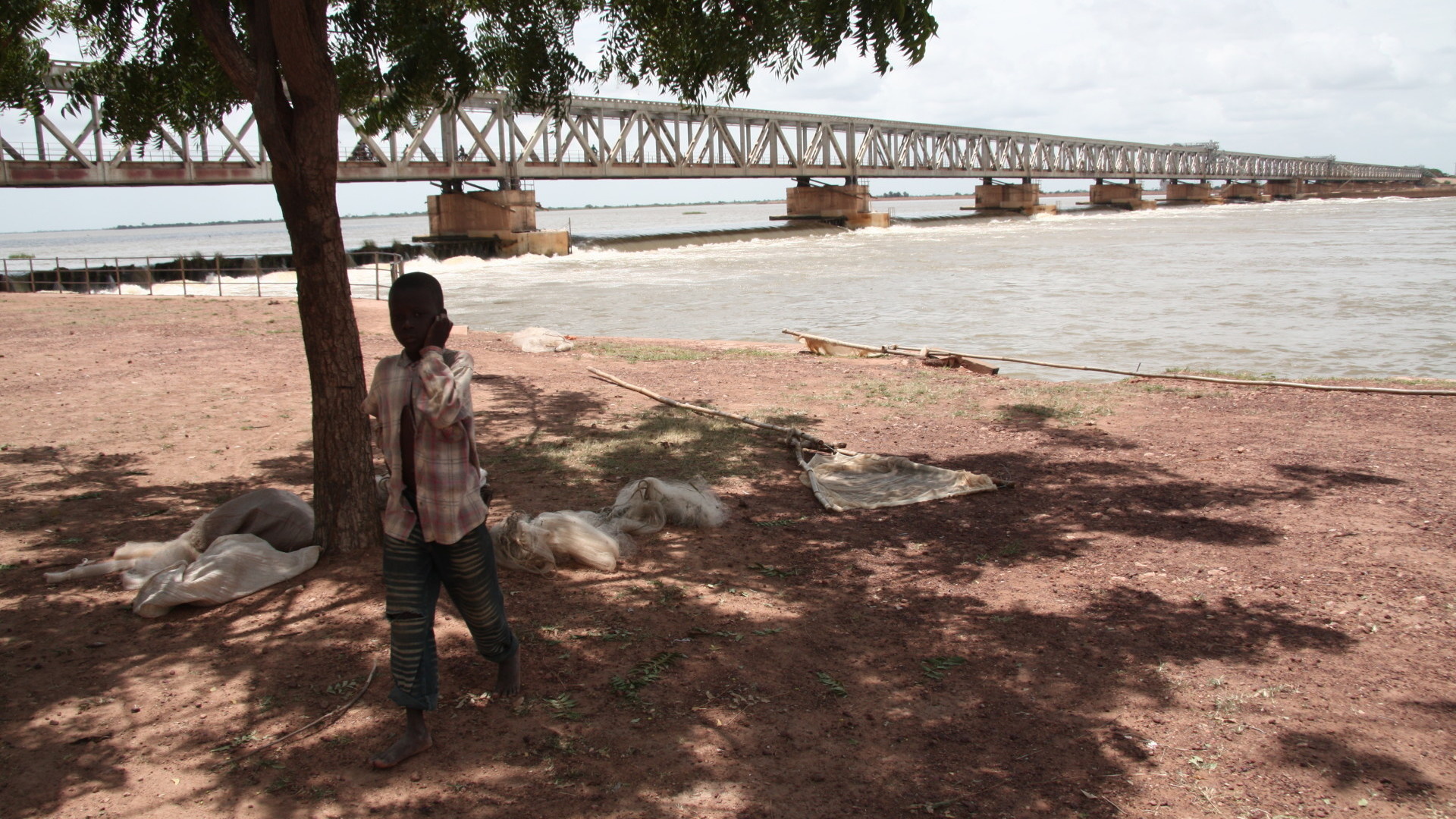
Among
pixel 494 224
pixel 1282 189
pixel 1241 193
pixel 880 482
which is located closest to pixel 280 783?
pixel 880 482

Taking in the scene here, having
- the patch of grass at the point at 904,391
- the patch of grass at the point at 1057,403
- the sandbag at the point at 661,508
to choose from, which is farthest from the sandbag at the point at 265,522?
the patch of grass at the point at 1057,403

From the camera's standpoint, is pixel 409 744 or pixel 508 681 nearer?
pixel 409 744

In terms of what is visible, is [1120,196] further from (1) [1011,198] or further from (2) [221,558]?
(2) [221,558]

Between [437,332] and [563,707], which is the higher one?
[437,332]

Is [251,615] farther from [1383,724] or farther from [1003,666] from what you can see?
[1383,724]

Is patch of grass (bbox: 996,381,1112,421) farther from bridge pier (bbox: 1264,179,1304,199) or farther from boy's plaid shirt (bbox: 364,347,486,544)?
bridge pier (bbox: 1264,179,1304,199)

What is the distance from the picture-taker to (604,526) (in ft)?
17.2

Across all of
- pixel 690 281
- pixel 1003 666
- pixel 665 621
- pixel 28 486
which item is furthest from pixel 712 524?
pixel 690 281

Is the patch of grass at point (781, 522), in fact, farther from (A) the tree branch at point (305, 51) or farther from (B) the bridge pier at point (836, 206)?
(B) the bridge pier at point (836, 206)

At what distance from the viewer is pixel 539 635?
4.13m

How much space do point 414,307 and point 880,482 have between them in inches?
160

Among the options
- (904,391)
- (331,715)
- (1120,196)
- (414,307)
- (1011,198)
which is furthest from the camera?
(1120,196)

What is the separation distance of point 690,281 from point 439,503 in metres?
30.7

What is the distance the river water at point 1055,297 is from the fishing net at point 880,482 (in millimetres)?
7427
